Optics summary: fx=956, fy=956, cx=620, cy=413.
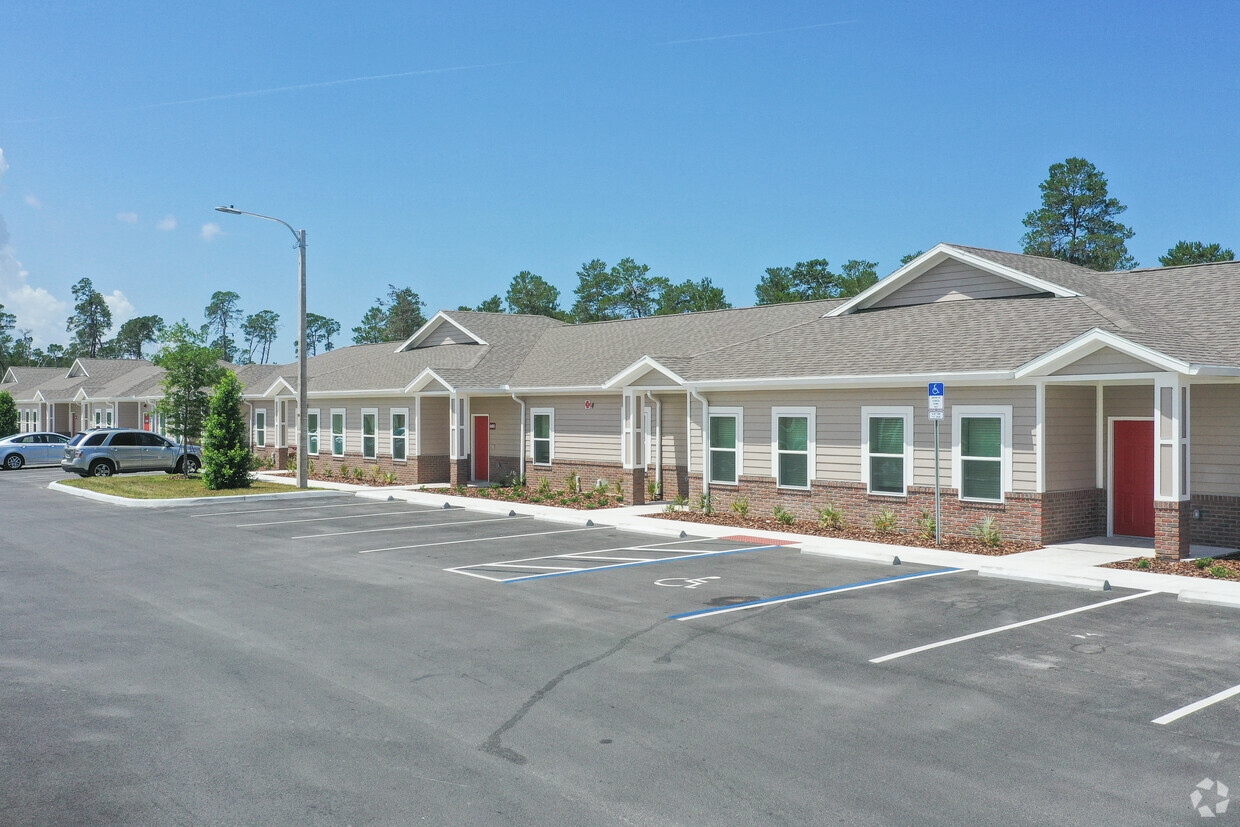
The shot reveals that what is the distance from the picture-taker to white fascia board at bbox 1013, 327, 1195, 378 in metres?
14.5

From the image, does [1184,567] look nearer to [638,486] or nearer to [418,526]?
[638,486]

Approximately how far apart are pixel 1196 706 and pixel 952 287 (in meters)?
14.7

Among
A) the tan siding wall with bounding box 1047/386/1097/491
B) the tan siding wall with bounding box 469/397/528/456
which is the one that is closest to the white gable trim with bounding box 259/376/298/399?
the tan siding wall with bounding box 469/397/528/456

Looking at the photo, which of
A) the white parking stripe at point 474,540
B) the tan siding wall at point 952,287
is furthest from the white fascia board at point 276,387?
the tan siding wall at point 952,287

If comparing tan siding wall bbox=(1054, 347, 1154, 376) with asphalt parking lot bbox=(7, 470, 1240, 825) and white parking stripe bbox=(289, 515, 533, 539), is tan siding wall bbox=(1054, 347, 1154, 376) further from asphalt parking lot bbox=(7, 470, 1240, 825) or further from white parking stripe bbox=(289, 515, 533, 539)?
white parking stripe bbox=(289, 515, 533, 539)

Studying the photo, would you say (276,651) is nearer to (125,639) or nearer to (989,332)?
(125,639)

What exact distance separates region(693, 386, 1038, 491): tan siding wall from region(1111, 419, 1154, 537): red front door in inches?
82.8

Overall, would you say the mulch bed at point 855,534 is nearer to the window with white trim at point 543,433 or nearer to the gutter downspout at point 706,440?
the gutter downspout at point 706,440

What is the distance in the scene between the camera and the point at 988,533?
17109 millimetres

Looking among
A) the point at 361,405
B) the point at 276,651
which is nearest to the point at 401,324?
the point at 361,405

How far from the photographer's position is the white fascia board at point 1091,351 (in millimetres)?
14453

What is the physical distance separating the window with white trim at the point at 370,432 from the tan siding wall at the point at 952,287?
18869mm

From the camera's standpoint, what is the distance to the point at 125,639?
10.3 m

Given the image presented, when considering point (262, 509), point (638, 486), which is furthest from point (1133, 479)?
point (262, 509)
